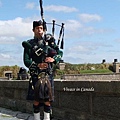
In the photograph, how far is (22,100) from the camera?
8984mm

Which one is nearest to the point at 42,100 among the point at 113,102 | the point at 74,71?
the point at 113,102

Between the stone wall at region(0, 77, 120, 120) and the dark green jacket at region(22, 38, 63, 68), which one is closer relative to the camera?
the dark green jacket at region(22, 38, 63, 68)

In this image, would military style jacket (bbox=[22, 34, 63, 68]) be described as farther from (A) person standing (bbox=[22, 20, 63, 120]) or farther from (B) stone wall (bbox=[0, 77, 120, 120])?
(B) stone wall (bbox=[0, 77, 120, 120])

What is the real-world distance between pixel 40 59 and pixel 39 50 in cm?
13

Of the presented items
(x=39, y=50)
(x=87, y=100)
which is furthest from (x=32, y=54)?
(x=87, y=100)

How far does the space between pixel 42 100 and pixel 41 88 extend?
0.63ft

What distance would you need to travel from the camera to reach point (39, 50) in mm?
5086

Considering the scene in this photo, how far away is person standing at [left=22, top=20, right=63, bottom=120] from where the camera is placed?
5.03m

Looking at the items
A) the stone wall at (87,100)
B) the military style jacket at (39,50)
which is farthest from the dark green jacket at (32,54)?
the stone wall at (87,100)

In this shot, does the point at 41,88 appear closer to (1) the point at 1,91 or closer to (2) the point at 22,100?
(2) the point at 22,100

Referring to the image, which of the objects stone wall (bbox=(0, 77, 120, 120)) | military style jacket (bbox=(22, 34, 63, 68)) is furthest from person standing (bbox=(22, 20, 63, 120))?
stone wall (bbox=(0, 77, 120, 120))

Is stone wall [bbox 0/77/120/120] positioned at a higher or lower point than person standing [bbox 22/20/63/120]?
lower

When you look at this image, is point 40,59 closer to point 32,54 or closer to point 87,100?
point 32,54

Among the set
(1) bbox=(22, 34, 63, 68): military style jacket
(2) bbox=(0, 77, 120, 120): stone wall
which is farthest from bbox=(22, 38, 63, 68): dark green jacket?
(2) bbox=(0, 77, 120, 120): stone wall
